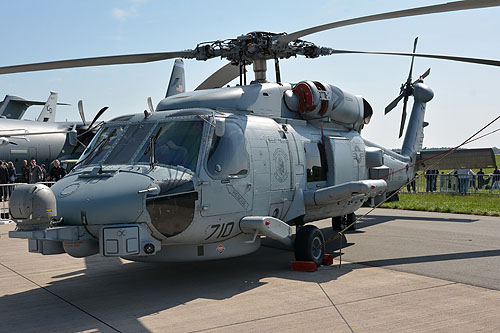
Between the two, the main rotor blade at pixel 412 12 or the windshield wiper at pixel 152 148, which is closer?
the main rotor blade at pixel 412 12

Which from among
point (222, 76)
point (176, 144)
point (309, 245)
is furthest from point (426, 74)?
point (176, 144)

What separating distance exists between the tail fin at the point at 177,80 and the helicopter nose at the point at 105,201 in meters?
5.78

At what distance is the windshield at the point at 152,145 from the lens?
697 cm

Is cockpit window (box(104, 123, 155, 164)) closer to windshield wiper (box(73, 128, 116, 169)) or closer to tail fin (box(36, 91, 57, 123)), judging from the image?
windshield wiper (box(73, 128, 116, 169))

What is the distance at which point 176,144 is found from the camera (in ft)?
23.4

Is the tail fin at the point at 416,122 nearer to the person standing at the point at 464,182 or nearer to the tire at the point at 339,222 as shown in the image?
the tire at the point at 339,222

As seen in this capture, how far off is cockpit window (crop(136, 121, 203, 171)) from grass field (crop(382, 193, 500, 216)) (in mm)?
11288

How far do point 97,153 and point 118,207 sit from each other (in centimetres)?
166

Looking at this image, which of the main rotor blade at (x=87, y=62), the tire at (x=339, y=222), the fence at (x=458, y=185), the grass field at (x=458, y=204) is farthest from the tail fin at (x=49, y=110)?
the main rotor blade at (x=87, y=62)

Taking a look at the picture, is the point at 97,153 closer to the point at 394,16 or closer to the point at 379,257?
the point at 394,16

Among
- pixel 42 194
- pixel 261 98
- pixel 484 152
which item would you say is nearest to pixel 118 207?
pixel 42 194

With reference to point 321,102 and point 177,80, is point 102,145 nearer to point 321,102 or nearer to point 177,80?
point 321,102

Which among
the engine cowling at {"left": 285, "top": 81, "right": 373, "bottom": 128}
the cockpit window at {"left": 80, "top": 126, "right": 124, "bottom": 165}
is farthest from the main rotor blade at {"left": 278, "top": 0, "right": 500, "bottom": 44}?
the cockpit window at {"left": 80, "top": 126, "right": 124, "bottom": 165}

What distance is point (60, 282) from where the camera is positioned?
7.73m
